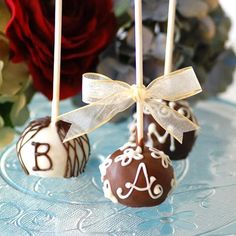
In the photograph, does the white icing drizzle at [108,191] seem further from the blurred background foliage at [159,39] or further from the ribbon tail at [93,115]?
the blurred background foliage at [159,39]

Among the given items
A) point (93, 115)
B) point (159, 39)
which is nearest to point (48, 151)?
point (93, 115)

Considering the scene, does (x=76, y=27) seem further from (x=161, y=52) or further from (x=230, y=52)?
(x=230, y=52)

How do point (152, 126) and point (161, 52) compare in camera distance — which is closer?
point (152, 126)

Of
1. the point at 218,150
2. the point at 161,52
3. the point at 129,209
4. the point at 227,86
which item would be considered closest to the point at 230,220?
the point at 129,209

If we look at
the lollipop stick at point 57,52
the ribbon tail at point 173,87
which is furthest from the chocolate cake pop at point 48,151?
the ribbon tail at point 173,87

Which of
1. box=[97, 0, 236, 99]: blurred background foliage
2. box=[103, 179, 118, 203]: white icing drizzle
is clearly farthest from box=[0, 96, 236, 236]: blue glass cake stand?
box=[97, 0, 236, 99]: blurred background foliage
